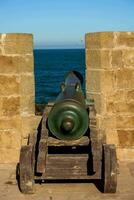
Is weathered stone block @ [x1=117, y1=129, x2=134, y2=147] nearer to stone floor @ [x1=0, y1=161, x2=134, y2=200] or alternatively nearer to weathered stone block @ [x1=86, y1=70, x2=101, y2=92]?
weathered stone block @ [x1=86, y1=70, x2=101, y2=92]

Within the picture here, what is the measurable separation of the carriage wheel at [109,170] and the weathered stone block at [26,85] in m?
2.00

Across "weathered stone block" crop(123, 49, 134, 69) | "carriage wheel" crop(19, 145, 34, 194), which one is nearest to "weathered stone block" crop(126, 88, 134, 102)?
"weathered stone block" crop(123, 49, 134, 69)

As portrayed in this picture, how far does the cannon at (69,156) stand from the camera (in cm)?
559

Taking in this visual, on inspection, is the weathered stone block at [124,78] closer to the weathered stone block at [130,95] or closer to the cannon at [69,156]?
the weathered stone block at [130,95]

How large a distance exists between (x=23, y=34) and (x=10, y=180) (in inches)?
87.6

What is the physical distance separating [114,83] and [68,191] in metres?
2.16

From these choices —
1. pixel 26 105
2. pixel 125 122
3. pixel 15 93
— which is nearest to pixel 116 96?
pixel 125 122

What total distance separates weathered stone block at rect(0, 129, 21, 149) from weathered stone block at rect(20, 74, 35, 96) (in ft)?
2.16

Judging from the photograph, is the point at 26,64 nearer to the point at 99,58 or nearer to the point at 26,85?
the point at 26,85

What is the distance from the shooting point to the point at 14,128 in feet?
23.5

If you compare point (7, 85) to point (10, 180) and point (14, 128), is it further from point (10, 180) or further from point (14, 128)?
point (10, 180)

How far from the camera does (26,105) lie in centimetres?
716

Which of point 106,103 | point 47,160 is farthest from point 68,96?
point 106,103

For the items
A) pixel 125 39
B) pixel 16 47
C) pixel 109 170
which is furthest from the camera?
pixel 125 39
